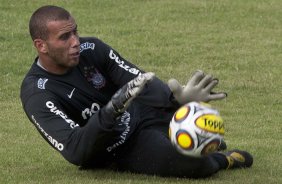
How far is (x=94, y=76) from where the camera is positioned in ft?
28.5

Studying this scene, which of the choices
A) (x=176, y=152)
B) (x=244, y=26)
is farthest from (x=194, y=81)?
(x=244, y=26)

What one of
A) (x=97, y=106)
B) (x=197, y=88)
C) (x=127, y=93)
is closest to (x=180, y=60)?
(x=97, y=106)

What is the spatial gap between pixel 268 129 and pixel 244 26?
8015mm

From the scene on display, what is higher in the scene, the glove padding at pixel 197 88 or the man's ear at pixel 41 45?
the glove padding at pixel 197 88

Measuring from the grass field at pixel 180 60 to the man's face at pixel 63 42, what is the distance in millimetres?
1036

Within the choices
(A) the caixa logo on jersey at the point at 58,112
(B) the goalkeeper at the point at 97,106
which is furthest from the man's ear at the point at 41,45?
(A) the caixa logo on jersey at the point at 58,112

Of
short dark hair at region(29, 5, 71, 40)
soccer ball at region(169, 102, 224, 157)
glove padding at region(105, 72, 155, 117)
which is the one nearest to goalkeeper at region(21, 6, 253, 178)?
short dark hair at region(29, 5, 71, 40)

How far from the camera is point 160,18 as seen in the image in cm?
1912

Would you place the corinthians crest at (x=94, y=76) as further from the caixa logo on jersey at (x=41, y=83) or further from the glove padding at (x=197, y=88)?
the glove padding at (x=197, y=88)

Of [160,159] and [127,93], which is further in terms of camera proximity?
[160,159]

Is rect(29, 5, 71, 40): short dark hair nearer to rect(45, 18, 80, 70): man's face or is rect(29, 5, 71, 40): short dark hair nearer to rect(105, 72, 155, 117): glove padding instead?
rect(45, 18, 80, 70): man's face

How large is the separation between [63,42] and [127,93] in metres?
1.26

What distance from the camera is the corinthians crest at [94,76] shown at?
28.4 feet

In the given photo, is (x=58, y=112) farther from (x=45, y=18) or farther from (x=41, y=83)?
(x=45, y=18)
